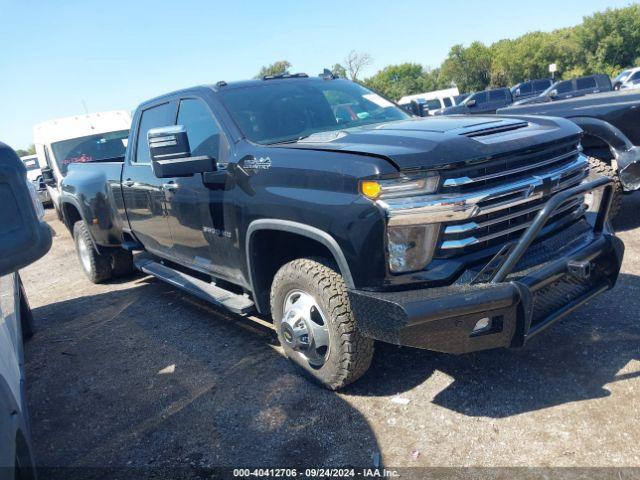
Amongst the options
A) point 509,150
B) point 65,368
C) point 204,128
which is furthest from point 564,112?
point 65,368

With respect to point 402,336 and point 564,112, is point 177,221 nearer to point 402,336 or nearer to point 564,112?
point 402,336

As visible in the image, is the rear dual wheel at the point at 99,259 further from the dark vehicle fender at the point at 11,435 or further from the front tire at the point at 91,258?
the dark vehicle fender at the point at 11,435

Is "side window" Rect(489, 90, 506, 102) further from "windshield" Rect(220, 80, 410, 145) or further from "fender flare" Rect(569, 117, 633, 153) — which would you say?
"windshield" Rect(220, 80, 410, 145)

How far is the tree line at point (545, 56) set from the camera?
153 feet

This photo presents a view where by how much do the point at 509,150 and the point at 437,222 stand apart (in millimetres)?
571

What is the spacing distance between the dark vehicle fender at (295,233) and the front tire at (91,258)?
3489 mm

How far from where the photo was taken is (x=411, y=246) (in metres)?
2.54

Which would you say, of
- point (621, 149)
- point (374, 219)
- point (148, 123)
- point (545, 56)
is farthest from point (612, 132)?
point (545, 56)

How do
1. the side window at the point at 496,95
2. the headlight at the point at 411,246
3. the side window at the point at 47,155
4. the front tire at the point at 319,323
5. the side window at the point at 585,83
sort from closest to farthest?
the headlight at the point at 411,246 → the front tire at the point at 319,323 → the side window at the point at 47,155 → the side window at the point at 585,83 → the side window at the point at 496,95

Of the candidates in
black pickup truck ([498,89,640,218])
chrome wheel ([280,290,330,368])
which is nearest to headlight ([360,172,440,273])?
chrome wheel ([280,290,330,368])

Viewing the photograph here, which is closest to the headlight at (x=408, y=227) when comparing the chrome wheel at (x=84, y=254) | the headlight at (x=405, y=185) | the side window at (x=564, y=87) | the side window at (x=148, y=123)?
the headlight at (x=405, y=185)

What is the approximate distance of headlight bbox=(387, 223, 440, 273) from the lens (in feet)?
8.28

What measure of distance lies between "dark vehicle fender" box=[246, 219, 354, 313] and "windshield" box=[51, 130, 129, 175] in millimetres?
8540

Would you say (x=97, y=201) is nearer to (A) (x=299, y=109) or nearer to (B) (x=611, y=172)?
(A) (x=299, y=109)
